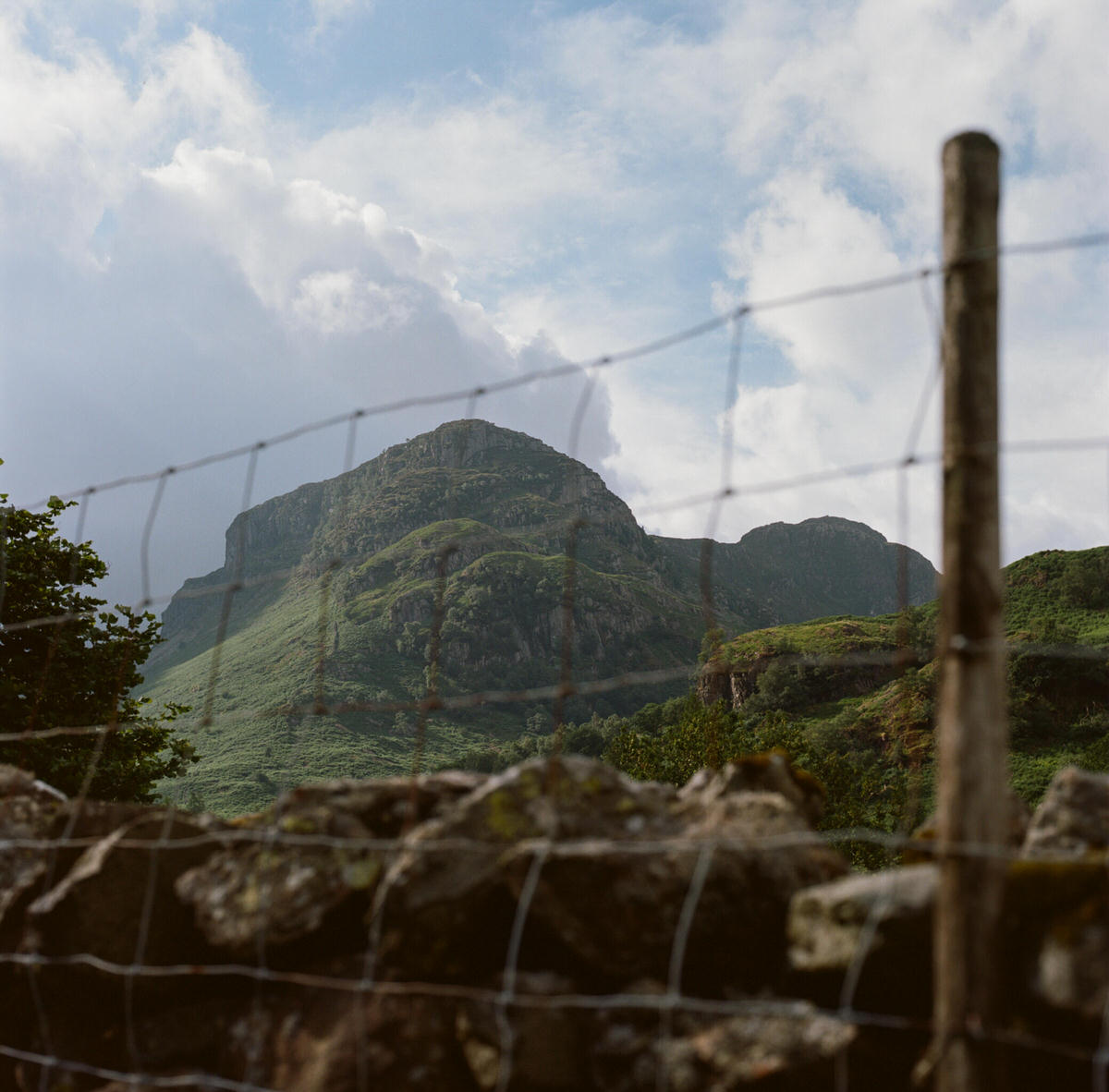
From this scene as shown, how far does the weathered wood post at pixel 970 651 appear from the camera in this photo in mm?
3496

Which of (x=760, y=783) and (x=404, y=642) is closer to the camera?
(x=760, y=783)

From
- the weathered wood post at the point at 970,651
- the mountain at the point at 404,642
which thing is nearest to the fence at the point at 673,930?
the weathered wood post at the point at 970,651

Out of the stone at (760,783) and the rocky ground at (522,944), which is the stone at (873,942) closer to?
the rocky ground at (522,944)

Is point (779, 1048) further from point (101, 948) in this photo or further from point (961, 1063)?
point (101, 948)

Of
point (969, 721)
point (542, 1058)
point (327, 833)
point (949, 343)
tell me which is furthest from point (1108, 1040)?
point (327, 833)

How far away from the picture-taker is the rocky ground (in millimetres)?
3830

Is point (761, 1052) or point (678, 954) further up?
point (678, 954)

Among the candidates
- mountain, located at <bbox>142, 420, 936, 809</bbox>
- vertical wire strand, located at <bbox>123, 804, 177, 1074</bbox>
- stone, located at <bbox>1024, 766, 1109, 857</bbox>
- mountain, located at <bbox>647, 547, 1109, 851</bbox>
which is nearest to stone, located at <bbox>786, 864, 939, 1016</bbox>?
stone, located at <bbox>1024, 766, 1109, 857</bbox>

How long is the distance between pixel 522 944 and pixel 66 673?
1350 cm

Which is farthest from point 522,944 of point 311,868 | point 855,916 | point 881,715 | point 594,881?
Result: point 881,715

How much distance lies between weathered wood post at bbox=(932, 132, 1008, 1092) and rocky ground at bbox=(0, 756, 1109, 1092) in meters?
0.19

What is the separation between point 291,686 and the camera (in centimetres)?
10675

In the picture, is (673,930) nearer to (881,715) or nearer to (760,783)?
(760,783)

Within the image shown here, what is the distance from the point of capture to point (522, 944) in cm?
471
